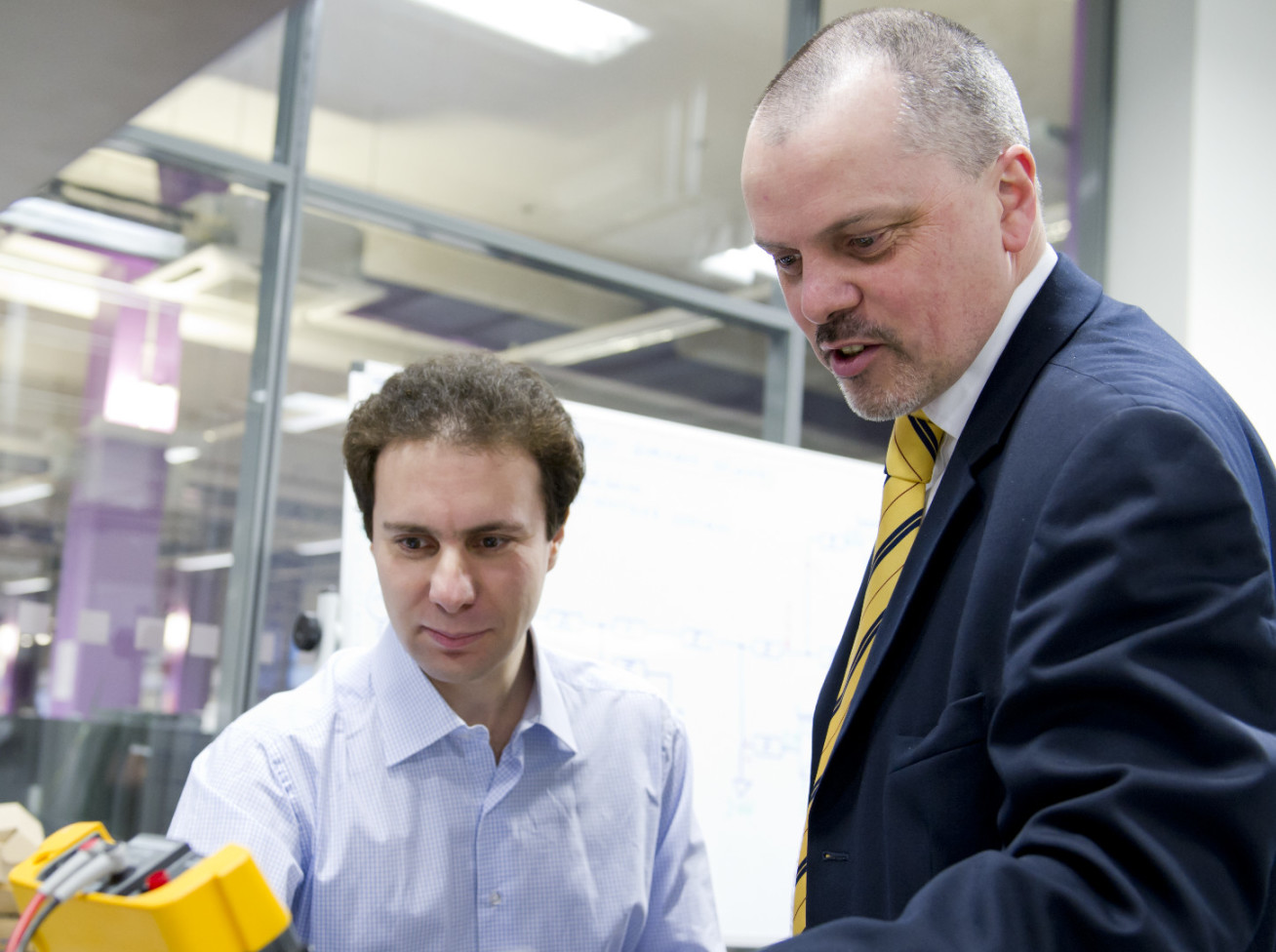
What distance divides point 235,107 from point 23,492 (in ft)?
3.61

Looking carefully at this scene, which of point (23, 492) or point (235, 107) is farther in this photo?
point (235, 107)

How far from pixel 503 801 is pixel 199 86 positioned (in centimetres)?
229

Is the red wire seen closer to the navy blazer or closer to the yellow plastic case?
the yellow plastic case

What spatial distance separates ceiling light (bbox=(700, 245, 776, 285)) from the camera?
3.83 metres

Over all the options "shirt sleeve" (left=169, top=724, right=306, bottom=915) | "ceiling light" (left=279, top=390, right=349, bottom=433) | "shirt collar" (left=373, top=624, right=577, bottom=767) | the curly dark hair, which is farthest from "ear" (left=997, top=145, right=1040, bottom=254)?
"ceiling light" (left=279, top=390, right=349, bottom=433)

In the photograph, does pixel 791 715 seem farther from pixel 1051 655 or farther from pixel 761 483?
pixel 1051 655

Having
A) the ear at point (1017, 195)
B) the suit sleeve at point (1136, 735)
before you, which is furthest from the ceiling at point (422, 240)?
the suit sleeve at point (1136, 735)

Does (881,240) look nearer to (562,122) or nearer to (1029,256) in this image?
(1029,256)

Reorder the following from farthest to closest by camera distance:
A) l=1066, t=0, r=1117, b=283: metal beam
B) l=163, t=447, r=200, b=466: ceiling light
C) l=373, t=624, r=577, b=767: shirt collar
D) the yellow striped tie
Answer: l=1066, t=0, r=1117, b=283: metal beam < l=163, t=447, r=200, b=466: ceiling light < l=373, t=624, r=577, b=767: shirt collar < the yellow striped tie

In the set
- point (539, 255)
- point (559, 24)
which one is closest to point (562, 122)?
point (559, 24)

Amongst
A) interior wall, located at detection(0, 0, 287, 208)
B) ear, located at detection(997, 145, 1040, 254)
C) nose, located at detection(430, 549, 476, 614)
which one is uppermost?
ear, located at detection(997, 145, 1040, 254)

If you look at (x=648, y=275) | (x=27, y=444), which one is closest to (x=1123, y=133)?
(x=648, y=275)

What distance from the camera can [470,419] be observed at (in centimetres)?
142

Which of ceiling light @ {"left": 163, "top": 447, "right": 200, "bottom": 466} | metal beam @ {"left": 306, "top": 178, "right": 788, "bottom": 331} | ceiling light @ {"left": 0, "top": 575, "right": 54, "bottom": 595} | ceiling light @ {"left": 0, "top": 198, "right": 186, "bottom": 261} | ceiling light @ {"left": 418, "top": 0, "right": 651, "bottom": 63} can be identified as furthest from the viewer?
ceiling light @ {"left": 418, "top": 0, "right": 651, "bottom": 63}
